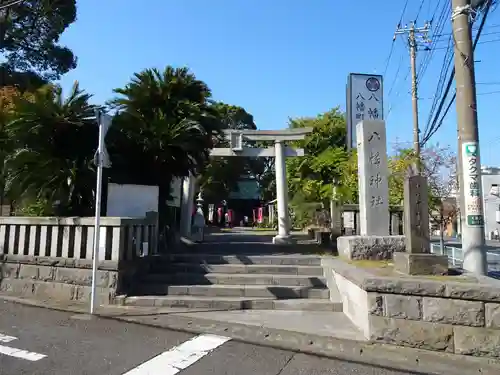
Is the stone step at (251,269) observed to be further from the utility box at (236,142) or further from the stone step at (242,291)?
the utility box at (236,142)

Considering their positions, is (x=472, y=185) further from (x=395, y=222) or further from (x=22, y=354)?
(x=22, y=354)

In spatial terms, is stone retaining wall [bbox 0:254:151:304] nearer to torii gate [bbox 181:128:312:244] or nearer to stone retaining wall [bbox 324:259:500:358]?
stone retaining wall [bbox 324:259:500:358]

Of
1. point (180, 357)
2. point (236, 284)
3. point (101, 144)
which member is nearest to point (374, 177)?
point (236, 284)

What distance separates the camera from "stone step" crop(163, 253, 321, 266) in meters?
8.34

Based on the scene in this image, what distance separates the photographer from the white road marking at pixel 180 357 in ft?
13.3

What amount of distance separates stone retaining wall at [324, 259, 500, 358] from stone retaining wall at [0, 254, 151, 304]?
13.8 feet

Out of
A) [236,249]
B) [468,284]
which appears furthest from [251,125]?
[468,284]

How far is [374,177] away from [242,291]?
3501mm

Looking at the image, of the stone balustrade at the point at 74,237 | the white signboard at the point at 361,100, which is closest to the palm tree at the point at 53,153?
the stone balustrade at the point at 74,237

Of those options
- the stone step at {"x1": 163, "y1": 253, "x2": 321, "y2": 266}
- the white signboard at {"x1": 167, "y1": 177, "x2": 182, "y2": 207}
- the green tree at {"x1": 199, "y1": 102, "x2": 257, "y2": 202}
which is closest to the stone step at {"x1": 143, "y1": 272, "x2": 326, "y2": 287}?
the stone step at {"x1": 163, "y1": 253, "x2": 321, "y2": 266}

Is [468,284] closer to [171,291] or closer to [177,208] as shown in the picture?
[171,291]

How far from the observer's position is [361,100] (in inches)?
513

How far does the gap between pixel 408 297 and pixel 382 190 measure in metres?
3.65

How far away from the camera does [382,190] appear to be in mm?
8234
